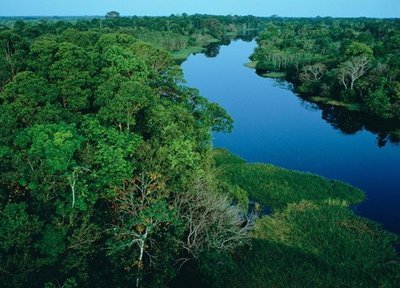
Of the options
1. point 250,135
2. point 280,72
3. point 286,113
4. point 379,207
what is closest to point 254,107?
point 286,113

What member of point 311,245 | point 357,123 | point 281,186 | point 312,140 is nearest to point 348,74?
point 357,123

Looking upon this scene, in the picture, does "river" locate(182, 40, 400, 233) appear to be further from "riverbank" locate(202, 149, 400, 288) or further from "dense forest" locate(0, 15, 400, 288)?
"dense forest" locate(0, 15, 400, 288)

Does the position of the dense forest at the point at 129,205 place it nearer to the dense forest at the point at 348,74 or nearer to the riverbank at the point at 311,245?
the riverbank at the point at 311,245

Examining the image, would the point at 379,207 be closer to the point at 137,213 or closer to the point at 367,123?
the point at 137,213

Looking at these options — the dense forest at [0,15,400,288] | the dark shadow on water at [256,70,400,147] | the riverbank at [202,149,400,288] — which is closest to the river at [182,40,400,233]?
the dark shadow on water at [256,70,400,147]

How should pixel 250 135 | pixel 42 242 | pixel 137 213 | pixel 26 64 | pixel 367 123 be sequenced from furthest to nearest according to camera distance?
pixel 367 123
pixel 250 135
pixel 26 64
pixel 137 213
pixel 42 242

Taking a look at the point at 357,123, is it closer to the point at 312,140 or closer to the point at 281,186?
the point at 312,140
